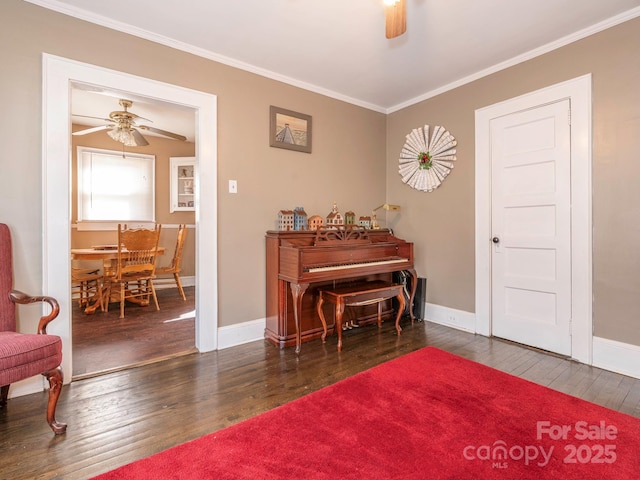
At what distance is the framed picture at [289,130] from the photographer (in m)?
3.07

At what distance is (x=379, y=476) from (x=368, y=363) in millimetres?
1146

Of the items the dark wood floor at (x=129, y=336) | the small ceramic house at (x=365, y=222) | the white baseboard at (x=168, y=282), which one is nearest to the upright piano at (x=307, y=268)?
the small ceramic house at (x=365, y=222)

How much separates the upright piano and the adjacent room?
0.09 ft

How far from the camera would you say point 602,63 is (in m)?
2.38

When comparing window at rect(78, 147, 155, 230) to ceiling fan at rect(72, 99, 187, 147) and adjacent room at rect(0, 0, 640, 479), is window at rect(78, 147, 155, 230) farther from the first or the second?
adjacent room at rect(0, 0, 640, 479)

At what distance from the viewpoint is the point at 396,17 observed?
1.66 metres

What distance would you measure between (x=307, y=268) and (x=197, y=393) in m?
1.23

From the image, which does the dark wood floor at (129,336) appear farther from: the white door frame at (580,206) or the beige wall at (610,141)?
the white door frame at (580,206)

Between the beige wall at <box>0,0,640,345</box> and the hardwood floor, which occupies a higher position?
the beige wall at <box>0,0,640,345</box>

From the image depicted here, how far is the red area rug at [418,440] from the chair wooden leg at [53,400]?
53cm

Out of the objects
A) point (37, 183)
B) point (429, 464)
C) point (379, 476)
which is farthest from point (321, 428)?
point (37, 183)

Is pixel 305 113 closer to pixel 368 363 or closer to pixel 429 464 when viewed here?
pixel 368 363

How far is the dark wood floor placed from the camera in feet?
8.12

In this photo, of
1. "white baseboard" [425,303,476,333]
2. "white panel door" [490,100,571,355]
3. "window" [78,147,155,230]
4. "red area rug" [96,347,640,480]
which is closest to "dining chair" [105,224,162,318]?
"window" [78,147,155,230]
